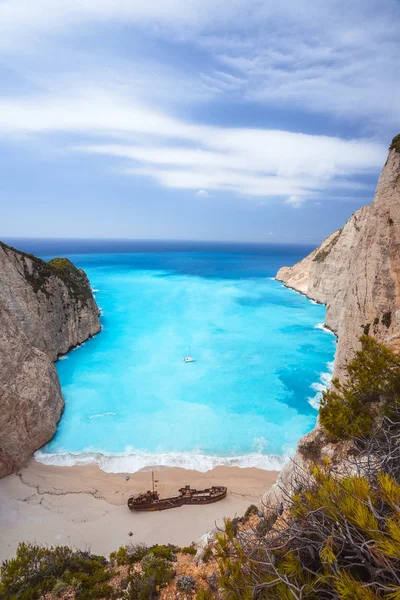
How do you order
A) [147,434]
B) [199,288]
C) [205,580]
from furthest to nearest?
1. [199,288]
2. [147,434]
3. [205,580]

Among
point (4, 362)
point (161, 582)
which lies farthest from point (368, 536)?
point (4, 362)

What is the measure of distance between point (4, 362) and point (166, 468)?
38.9 ft

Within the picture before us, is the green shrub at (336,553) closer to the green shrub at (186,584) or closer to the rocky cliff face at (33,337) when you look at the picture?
the green shrub at (186,584)

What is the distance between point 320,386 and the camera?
27547 millimetres

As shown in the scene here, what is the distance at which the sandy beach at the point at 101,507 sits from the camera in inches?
515

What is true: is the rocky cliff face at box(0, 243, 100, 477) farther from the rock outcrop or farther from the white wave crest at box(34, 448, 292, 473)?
the rock outcrop

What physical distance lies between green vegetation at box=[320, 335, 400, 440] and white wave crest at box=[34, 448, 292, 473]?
37.8ft

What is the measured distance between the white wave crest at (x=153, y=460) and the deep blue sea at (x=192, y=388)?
7 centimetres

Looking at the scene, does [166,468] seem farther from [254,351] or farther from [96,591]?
[254,351]

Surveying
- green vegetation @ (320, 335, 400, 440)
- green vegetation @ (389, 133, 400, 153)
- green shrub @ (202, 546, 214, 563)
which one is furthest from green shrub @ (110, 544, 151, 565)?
green vegetation @ (389, 133, 400, 153)

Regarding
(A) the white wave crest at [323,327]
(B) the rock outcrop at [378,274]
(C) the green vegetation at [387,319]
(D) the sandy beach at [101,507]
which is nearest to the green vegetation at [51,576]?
(D) the sandy beach at [101,507]

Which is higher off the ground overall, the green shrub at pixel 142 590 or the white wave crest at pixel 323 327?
the green shrub at pixel 142 590

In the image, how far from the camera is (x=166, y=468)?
17891mm

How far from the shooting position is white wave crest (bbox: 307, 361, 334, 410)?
81.5ft
